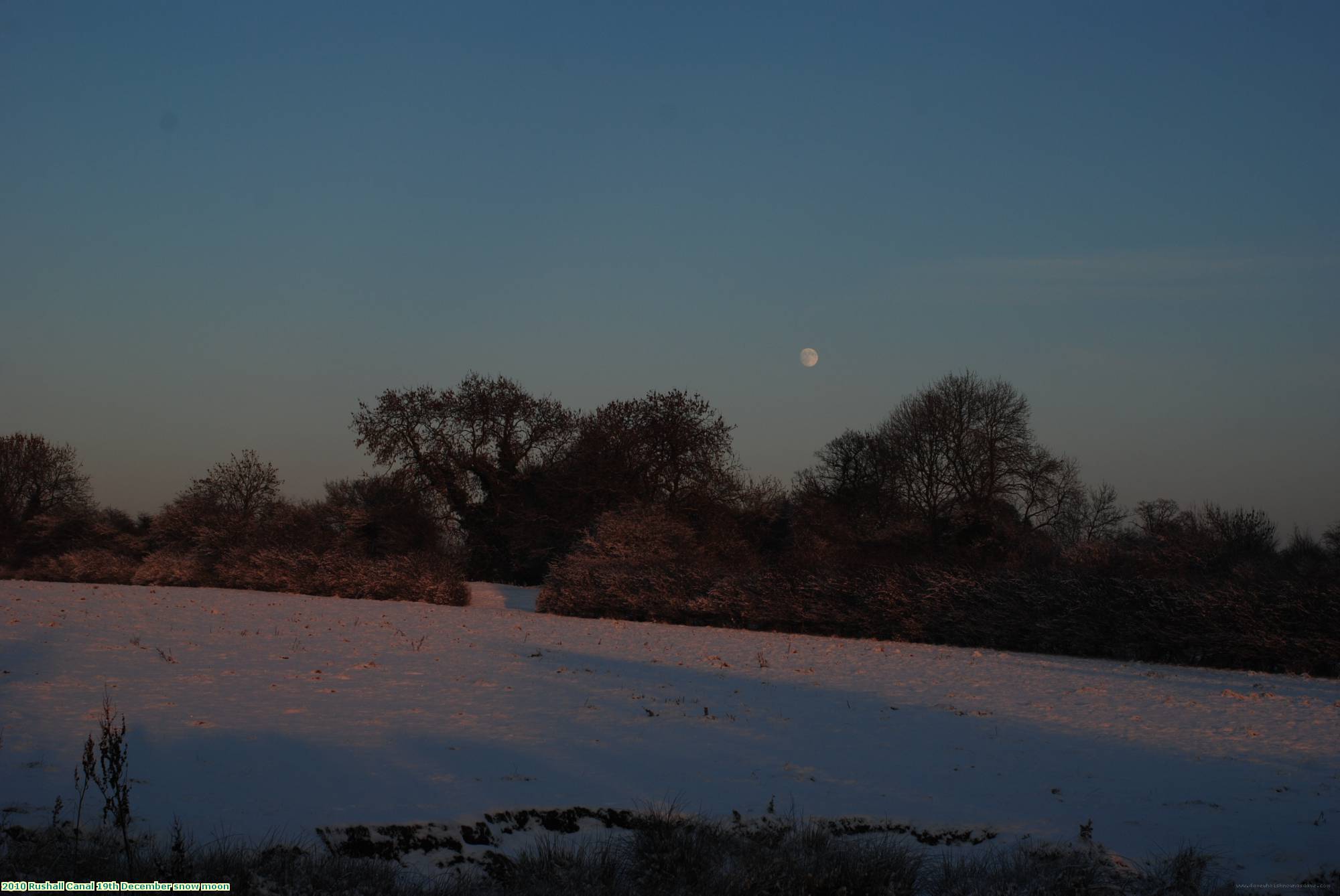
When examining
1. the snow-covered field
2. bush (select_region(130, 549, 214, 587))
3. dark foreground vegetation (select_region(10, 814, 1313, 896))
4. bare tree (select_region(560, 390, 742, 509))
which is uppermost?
bare tree (select_region(560, 390, 742, 509))

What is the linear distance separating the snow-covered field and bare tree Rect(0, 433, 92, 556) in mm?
34884

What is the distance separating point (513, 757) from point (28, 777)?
342 cm

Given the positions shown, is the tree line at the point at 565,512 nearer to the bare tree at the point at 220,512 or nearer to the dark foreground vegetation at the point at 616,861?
the bare tree at the point at 220,512

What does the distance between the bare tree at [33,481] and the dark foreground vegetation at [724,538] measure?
0.10 m

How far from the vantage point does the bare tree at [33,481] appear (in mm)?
43438

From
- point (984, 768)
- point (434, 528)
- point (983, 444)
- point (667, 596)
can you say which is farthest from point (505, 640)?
point (983, 444)

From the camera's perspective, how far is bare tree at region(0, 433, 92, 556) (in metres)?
43.4

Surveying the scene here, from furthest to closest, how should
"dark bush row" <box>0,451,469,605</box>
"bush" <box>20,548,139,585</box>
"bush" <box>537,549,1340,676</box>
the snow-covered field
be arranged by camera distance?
"bush" <box>20,548,139,585</box> → "dark bush row" <box>0,451,469,605</box> → "bush" <box>537,549,1340,676</box> → the snow-covered field

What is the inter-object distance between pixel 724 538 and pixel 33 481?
34.6 m

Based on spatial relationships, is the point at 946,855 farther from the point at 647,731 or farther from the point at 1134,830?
the point at 647,731

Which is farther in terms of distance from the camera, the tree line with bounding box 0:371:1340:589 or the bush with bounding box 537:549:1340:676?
the tree line with bounding box 0:371:1340:589

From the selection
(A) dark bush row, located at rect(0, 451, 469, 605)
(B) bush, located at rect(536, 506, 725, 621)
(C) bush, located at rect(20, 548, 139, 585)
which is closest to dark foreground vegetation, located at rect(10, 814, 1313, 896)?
(B) bush, located at rect(536, 506, 725, 621)

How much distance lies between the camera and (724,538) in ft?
104

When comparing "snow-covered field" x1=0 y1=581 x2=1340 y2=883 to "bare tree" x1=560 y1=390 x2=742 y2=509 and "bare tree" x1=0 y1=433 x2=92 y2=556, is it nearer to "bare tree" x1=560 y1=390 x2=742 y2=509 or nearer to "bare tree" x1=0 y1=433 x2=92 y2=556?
"bare tree" x1=560 y1=390 x2=742 y2=509
